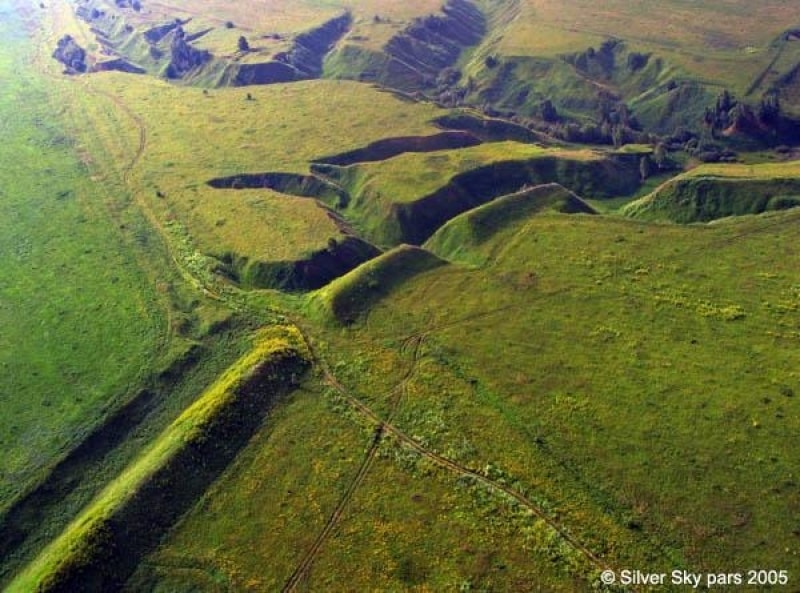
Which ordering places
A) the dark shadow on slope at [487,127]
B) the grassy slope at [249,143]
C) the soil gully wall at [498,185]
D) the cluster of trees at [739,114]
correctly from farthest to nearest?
the cluster of trees at [739,114]
the dark shadow on slope at [487,127]
the soil gully wall at [498,185]
the grassy slope at [249,143]

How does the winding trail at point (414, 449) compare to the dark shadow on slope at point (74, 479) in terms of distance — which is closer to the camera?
the winding trail at point (414, 449)

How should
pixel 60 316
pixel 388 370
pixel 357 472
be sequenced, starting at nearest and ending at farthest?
pixel 357 472
pixel 388 370
pixel 60 316

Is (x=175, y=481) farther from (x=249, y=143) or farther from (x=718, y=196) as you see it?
(x=718, y=196)

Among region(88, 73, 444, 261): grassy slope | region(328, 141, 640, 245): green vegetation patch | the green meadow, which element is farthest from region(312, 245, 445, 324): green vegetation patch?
region(328, 141, 640, 245): green vegetation patch

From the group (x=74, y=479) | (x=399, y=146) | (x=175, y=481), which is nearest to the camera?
(x=175, y=481)

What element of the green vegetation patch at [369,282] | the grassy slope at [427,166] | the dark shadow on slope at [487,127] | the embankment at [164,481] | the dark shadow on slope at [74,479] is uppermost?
the embankment at [164,481]

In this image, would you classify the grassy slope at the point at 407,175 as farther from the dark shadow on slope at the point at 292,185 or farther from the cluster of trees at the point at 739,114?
the cluster of trees at the point at 739,114

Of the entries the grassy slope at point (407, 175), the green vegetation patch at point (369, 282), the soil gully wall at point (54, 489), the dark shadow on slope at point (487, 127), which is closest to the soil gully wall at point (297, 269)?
the green vegetation patch at point (369, 282)

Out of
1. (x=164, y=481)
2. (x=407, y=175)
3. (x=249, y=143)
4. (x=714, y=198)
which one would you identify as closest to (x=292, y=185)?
(x=407, y=175)

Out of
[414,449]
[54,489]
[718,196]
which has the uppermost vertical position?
[414,449]
